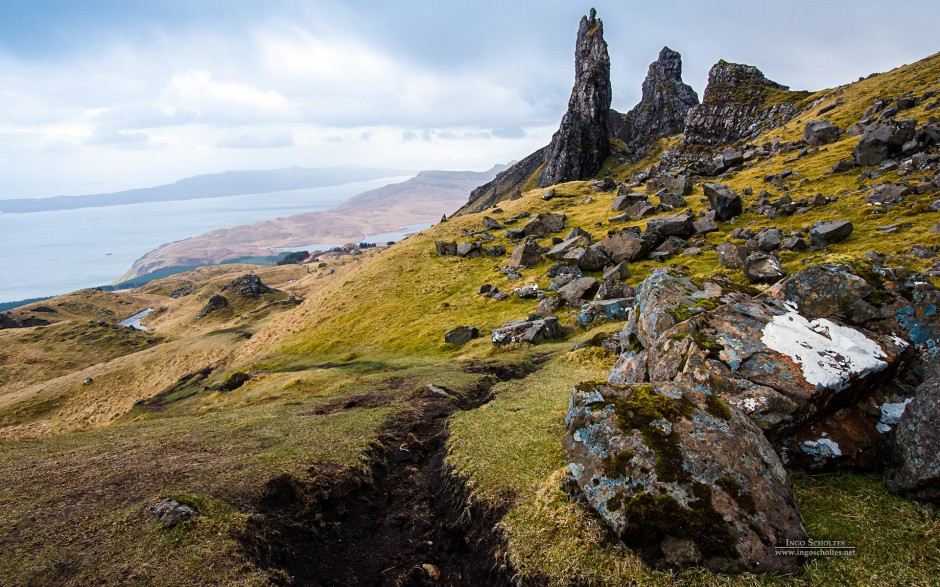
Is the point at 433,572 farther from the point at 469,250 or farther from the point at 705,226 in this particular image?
the point at 469,250

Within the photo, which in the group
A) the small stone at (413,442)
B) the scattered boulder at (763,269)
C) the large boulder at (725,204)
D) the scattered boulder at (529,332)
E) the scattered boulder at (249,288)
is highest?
the large boulder at (725,204)

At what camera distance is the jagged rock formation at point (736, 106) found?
15400cm

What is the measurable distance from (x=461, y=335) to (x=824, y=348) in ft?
129

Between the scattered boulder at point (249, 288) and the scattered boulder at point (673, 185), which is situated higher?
the scattered boulder at point (673, 185)

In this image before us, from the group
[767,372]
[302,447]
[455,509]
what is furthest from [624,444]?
[302,447]

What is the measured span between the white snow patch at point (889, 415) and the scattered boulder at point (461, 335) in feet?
129

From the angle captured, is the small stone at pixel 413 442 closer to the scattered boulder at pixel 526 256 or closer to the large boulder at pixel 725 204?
the scattered boulder at pixel 526 256

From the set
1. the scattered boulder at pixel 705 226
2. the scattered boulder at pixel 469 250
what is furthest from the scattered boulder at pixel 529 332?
the scattered boulder at pixel 469 250

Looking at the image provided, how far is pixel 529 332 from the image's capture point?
1714 inches

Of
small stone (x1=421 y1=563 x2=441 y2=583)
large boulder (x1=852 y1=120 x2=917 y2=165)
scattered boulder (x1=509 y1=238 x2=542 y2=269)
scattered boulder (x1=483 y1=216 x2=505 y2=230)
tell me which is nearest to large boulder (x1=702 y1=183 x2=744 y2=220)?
large boulder (x1=852 y1=120 x2=917 y2=165)

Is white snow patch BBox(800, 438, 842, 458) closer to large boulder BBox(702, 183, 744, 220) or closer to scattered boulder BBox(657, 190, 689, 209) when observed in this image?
large boulder BBox(702, 183, 744, 220)

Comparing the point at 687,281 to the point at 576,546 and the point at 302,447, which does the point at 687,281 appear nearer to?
the point at 576,546

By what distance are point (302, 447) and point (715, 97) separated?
20195cm

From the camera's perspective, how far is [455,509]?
16.5 m
